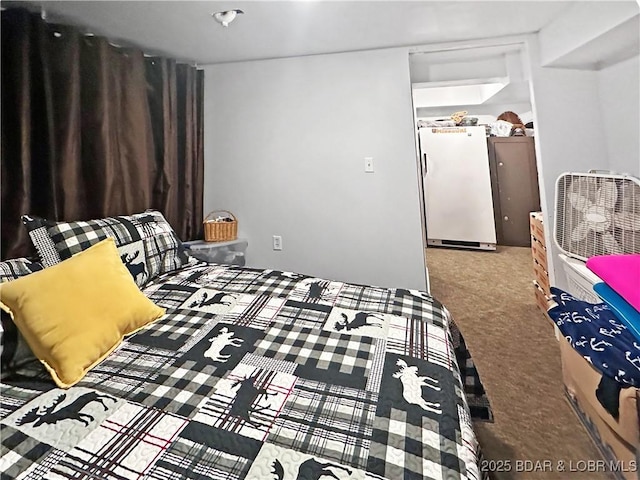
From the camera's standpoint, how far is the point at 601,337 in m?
1.19

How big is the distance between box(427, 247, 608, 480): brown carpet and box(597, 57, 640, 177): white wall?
124cm

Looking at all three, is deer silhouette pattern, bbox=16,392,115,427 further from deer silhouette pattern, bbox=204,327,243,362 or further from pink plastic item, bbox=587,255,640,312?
pink plastic item, bbox=587,255,640,312

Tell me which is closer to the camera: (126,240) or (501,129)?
(126,240)

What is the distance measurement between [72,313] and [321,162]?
2125 mm

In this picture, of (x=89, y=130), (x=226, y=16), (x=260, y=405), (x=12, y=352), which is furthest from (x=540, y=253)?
(x=89, y=130)

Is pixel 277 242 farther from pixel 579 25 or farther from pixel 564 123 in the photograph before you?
pixel 579 25

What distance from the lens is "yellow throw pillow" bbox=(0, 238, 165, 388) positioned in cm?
103

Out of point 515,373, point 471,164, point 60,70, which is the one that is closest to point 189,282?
point 60,70

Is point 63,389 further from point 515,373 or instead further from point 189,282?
point 515,373

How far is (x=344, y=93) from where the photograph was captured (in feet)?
8.91

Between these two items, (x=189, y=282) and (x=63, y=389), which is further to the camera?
(x=189, y=282)

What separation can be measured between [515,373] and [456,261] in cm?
239

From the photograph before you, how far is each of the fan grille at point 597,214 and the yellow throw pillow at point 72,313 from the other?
2.29m

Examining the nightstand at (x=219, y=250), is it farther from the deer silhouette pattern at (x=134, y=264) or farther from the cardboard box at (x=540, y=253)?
the cardboard box at (x=540, y=253)
